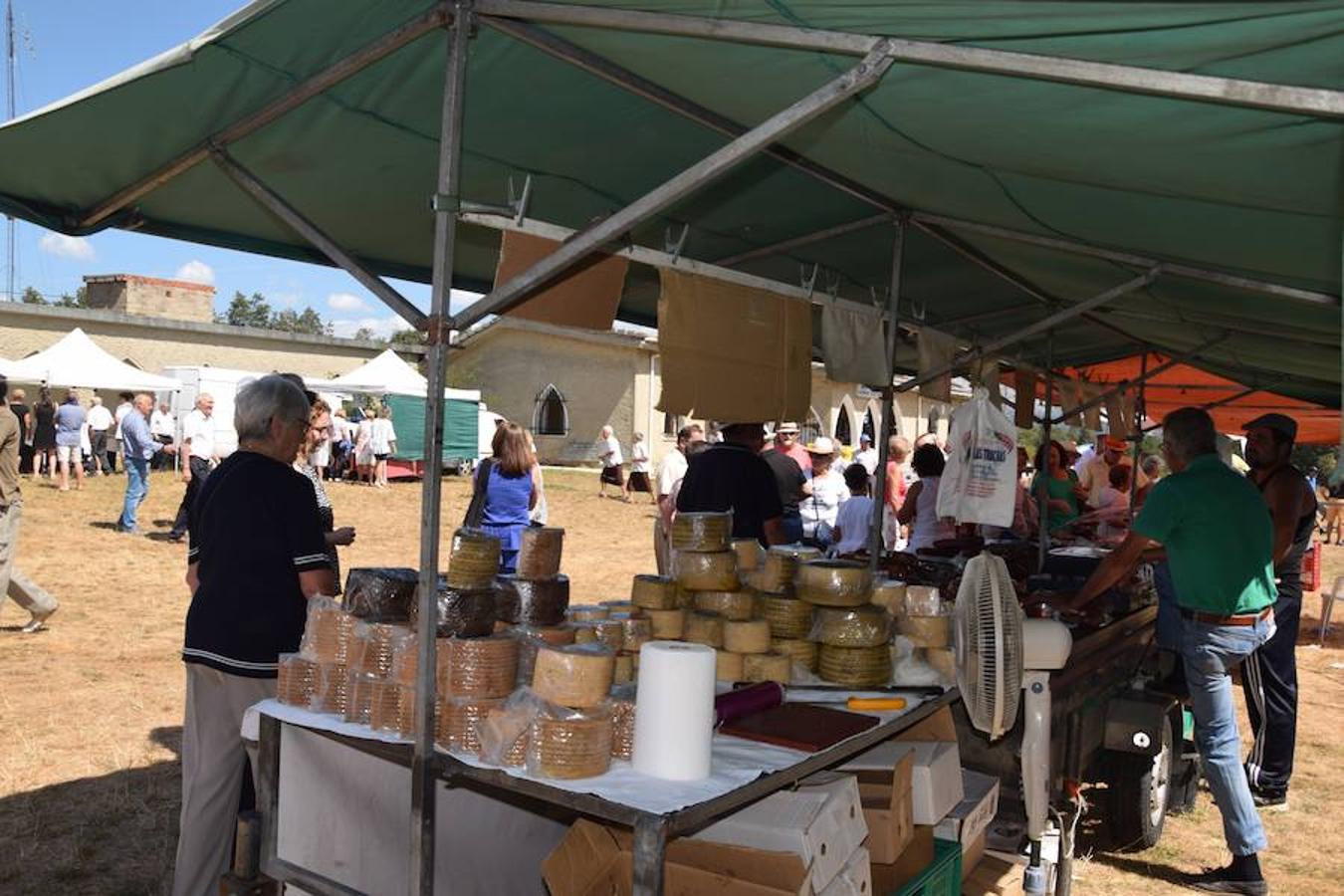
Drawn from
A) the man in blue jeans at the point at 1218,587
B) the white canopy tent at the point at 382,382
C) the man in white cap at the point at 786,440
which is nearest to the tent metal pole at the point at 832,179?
the man in blue jeans at the point at 1218,587

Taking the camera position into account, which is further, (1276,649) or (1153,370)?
(1153,370)

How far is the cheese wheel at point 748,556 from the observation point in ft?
12.7

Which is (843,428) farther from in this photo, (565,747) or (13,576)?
(565,747)

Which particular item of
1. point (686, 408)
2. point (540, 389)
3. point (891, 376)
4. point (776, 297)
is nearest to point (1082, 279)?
point (891, 376)

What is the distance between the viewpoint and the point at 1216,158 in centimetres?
295

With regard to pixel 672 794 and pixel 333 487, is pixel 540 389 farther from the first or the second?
pixel 672 794

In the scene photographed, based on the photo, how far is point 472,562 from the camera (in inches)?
123

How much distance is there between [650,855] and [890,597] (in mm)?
1670

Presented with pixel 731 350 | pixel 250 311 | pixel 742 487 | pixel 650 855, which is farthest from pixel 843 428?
pixel 250 311

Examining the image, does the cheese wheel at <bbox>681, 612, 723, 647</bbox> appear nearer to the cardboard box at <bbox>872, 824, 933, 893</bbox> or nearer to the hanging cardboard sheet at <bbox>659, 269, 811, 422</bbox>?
the cardboard box at <bbox>872, 824, 933, 893</bbox>

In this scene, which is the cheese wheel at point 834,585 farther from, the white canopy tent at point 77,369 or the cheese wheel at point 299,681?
the white canopy tent at point 77,369

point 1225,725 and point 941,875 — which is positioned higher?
point 1225,725

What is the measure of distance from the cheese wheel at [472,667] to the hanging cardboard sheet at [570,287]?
1.29 m

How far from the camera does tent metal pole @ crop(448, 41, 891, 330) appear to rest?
2490 millimetres
